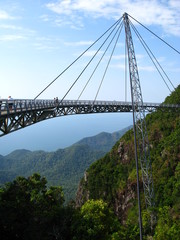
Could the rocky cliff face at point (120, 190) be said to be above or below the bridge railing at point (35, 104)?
below

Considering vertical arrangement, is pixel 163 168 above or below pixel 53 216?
below

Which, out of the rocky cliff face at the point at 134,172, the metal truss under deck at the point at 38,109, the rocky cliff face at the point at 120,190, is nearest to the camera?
the metal truss under deck at the point at 38,109

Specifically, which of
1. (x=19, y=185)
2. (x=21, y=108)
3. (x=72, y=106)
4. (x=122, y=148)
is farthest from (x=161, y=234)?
(x=122, y=148)

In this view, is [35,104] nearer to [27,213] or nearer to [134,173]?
[27,213]

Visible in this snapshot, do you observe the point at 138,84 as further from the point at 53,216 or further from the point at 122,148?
the point at 122,148

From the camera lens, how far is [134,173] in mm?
68062

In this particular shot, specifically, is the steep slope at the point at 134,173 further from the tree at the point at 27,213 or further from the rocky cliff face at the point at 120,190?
the tree at the point at 27,213

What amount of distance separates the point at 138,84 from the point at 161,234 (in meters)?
16.4

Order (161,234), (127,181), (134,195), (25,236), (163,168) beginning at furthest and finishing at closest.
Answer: (127,181), (134,195), (163,168), (25,236), (161,234)

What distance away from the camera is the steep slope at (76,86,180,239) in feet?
175

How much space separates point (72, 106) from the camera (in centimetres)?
4428

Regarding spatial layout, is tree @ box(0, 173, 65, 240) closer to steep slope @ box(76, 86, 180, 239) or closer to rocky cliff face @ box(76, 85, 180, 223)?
steep slope @ box(76, 86, 180, 239)

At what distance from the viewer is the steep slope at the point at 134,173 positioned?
175 feet

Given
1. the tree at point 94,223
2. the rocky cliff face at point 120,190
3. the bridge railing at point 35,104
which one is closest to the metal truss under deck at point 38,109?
the bridge railing at point 35,104
